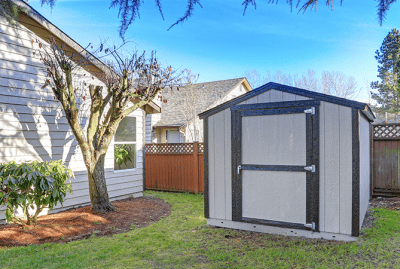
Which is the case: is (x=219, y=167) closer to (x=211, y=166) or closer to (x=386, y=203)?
(x=211, y=166)

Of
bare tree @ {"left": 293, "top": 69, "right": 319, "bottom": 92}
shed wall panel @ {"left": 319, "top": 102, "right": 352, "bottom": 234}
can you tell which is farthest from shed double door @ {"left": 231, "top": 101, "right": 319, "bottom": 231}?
bare tree @ {"left": 293, "top": 69, "right": 319, "bottom": 92}

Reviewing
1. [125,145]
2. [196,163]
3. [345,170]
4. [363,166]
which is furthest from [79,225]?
[363,166]

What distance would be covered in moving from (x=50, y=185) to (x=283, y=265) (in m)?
3.55

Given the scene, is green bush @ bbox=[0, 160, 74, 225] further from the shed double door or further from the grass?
the shed double door

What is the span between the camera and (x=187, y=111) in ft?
49.5

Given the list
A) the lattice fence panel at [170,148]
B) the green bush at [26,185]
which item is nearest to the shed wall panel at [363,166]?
the lattice fence panel at [170,148]

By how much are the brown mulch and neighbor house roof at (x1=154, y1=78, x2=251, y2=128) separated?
8.14 metres

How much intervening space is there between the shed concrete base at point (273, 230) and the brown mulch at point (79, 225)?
4.56ft

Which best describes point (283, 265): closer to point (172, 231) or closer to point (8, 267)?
point (172, 231)

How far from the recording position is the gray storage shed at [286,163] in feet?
13.0

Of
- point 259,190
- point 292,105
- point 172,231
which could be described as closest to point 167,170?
point 172,231

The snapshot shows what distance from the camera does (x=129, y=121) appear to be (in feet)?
24.7

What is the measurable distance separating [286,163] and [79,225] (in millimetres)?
3650

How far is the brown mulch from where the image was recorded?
4.17 m
